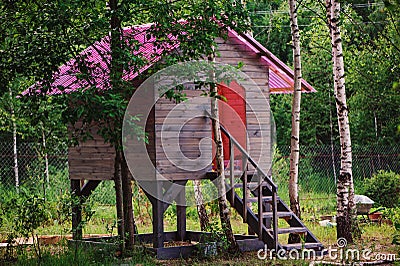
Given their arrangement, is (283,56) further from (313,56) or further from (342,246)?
(342,246)

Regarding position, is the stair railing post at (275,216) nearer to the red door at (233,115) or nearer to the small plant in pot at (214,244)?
the small plant in pot at (214,244)

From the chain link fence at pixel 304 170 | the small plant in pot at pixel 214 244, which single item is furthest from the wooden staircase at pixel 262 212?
the chain link fence at pixel 304 170

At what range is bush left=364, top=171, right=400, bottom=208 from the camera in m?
17.5

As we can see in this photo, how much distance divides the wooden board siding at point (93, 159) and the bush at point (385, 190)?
26.9 ft

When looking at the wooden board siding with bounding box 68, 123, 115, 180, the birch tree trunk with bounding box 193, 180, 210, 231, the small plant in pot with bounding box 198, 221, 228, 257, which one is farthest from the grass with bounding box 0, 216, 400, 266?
the birch tree trunk with bounding box 193, 180, 210, 231

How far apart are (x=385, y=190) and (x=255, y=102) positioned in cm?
648

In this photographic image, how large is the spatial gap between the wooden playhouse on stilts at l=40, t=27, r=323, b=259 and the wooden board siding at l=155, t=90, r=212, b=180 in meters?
0.02

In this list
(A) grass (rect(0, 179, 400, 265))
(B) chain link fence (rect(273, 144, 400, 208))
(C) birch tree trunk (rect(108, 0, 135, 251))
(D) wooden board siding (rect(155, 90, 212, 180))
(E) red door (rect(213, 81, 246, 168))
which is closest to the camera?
(C) birch tree trunk (rect(108, 0, 135, 251))

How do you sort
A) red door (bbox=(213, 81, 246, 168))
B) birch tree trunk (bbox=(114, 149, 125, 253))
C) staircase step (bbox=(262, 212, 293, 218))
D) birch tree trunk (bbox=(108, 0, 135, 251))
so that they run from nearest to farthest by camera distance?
birch tree trunk (bbox=(108, 0, 135, 251))
birch tree trunk (bbox=(114, 149, 125, 253))
staircase step (bbox=(262, 212, 293, 218))
red door (bbox=(213, 81, 246, 168))

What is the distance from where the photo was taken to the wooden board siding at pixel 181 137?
448 inches

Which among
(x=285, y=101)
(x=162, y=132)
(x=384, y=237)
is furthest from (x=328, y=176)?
(x=162, y=132)

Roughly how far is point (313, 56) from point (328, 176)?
509 centimetres

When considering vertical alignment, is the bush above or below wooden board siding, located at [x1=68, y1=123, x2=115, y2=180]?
below

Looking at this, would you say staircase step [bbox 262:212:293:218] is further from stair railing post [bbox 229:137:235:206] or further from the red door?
the red door
